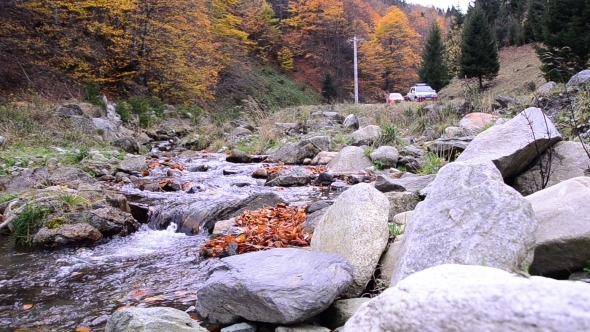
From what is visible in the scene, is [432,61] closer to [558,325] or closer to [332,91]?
[332,91]

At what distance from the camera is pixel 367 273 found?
10.2 ft

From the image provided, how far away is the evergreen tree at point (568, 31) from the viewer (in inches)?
732

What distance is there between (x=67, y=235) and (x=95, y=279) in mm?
1311

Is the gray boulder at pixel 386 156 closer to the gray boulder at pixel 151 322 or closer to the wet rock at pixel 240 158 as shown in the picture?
the wet rock at pixel 240 158

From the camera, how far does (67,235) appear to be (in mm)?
5055

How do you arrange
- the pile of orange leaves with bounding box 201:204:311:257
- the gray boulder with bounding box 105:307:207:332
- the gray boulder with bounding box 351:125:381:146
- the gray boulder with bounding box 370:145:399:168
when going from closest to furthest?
the gray boulder with bounding box 105:307:207:332 → the pile of orange leaves with bounding box 201:204:311:257 → the gray boulder with bounding box 370:145:399:168 → the gray boulder with bounding box 351:125:381:146

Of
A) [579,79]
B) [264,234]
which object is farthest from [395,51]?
[264,234]

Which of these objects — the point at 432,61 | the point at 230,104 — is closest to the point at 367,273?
the point at 230,104

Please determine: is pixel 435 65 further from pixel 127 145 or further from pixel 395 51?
pixel 127 145

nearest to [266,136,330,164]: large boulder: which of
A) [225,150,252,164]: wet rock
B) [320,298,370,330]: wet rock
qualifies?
[225,150,252,164]: wet rock

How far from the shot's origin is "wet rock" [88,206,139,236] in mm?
5391

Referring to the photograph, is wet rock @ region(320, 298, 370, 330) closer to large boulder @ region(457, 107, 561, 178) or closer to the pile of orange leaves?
the pile of orange leaves

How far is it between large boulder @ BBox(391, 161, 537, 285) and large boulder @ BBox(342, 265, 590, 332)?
0.74 metres

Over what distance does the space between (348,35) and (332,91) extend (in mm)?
11036
